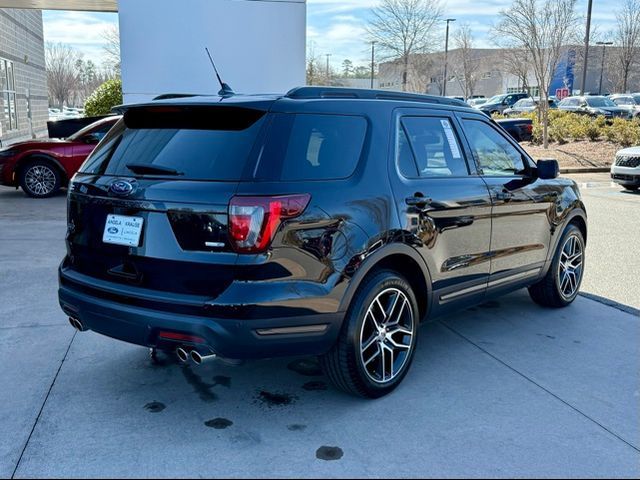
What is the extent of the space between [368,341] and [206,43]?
34.9ft

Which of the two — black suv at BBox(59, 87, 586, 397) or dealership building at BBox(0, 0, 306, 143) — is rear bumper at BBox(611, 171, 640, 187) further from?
black suv at BBox(59, 87, 586, 397)

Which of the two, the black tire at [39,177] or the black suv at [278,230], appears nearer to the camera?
the black suv at [278,230]

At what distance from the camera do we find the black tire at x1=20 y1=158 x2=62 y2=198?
11.7m

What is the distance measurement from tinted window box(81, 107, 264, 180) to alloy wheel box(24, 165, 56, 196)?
881cm

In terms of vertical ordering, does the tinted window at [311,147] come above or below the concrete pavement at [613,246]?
above

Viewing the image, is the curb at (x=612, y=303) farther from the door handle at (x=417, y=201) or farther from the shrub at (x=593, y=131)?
the shrub at (x=593, y=131)

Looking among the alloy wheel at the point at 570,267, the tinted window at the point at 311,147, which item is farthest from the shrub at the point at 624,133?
the tinted window at the point at 311,147

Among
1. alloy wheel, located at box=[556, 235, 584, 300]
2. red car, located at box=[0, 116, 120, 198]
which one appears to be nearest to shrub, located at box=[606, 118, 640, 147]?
red car, located at box=[0, 116, 120, 198]

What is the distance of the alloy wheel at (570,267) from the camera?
551 cm

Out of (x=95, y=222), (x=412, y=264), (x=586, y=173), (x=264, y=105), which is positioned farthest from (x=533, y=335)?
(x=586, y=173)

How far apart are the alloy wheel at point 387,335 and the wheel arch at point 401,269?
18cm

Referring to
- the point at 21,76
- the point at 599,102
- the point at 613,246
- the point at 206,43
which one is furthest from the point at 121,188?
the point at 599,102

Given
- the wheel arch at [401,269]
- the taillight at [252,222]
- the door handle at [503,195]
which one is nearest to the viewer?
the taillight at [252,222]

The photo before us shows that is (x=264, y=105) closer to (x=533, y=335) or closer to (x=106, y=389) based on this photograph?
(x=106, y=389)
